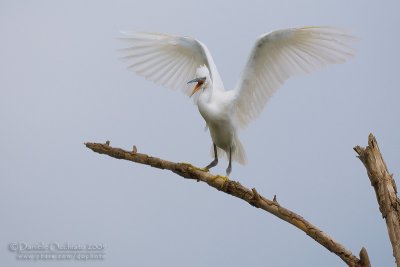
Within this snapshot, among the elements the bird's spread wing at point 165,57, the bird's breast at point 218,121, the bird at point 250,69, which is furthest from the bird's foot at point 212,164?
the bird's spread wing at point 165,57

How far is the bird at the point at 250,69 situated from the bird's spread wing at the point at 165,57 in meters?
0.01

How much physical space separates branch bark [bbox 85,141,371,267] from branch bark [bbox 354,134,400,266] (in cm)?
36

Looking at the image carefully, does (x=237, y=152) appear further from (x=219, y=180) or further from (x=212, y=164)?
(x=219, y=180)

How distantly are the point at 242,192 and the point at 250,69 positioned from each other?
1.19m

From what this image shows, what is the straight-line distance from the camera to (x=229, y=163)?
6.04 m

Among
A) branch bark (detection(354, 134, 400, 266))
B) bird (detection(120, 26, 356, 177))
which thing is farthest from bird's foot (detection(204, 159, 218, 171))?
branch bark (detection(354, 134, 400, 266))

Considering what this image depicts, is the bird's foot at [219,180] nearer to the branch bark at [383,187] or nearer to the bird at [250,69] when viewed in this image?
the bird at [250,69]

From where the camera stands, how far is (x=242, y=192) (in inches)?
209

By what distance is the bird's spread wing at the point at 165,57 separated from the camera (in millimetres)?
6465

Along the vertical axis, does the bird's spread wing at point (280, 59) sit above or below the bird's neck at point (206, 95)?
above

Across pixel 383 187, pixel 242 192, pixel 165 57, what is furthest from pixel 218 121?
pixel 383 187

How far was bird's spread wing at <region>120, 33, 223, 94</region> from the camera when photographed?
6.46m

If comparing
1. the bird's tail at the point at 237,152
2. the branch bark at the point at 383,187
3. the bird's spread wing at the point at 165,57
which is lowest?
the branch bark at the point at 383,187

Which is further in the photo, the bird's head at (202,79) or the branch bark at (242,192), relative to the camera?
the bird's head at (202,79)
